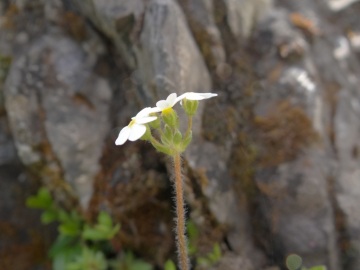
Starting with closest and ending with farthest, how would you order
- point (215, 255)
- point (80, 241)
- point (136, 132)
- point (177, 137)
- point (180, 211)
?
point (136, 132) → point (177, 137) → point (180, 211) → point (215, 255) → point (80, 241)

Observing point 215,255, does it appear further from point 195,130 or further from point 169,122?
point 169,122

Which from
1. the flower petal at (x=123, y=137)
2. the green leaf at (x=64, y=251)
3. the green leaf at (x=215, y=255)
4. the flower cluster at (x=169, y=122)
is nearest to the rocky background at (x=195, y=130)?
the green leaf at (x=215, y=255)

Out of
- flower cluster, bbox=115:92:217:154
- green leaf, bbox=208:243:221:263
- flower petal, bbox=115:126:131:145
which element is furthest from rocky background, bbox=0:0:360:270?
flower petal, bbox=115:126:131:145

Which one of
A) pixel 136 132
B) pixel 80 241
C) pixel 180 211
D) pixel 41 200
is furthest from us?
pixel 41 200

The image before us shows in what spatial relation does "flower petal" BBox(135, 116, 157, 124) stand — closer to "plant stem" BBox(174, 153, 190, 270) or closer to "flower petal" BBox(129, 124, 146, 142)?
"flower petal" BBox(129, 124, 146, 142)

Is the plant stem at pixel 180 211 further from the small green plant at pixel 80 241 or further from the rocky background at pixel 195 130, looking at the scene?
the small green plant at pixel 80 241

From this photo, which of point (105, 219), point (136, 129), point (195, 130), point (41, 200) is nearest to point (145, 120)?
point (136, 129)
